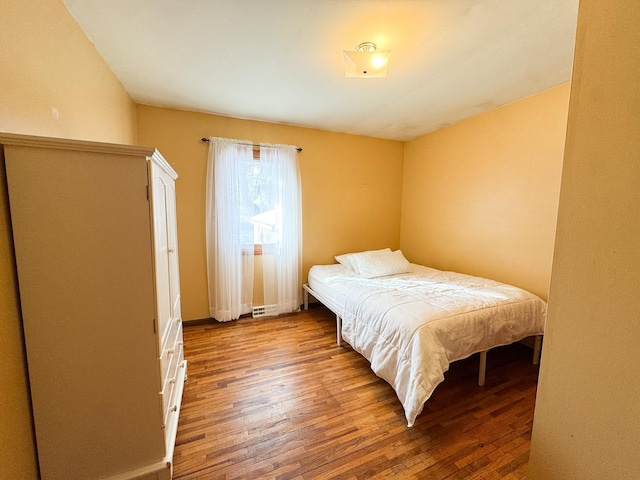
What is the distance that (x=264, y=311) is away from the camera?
10.2 feet

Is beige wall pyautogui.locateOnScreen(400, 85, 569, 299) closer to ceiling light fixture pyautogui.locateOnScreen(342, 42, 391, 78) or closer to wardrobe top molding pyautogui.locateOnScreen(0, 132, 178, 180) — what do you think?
ceiling light fixture pyautogui.locateOnScreen(342, 42, 391, 78)

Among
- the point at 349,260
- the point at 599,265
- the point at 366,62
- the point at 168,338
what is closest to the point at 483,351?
the point at 599,265

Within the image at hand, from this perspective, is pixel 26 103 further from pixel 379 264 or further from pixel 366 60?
pixel 379 264

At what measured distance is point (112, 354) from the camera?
1.03 metres

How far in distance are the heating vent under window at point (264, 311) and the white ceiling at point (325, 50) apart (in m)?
2.29

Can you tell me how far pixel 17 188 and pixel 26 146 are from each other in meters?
0.15

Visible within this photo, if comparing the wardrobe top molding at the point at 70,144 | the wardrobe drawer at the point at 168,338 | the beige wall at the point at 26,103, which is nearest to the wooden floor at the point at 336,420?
the wardrobe drawer at the point at 168,338

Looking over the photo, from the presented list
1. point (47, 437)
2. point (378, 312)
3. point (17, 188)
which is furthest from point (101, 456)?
point (378, 312)

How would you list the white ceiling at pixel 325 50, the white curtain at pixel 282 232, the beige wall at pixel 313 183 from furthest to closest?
the white curtain at pixel 282 232
the beige wall at pixel 313 183
the white ceiling at pixel 325 50

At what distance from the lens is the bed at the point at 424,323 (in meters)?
1.46

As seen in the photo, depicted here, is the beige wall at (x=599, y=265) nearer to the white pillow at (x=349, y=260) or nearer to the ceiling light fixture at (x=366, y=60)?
the ceiling light fixture at (x=366, y=60)

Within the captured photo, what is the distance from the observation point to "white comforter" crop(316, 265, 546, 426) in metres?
1.45

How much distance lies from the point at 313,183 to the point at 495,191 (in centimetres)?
207

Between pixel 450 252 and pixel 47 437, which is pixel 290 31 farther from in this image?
pixel 450 252
